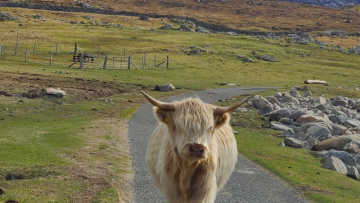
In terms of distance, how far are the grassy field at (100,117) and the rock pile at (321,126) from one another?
3.89ft

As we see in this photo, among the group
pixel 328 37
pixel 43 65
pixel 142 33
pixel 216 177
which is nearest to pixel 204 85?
pixel 43 65

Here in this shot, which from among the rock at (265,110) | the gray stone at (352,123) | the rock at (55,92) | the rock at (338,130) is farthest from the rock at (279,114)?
the rock at (55,92)

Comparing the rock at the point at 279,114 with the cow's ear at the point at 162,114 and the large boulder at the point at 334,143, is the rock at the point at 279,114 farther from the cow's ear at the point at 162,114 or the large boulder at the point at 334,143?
the cow's ear at the point at 162,114

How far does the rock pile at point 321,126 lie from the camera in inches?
841

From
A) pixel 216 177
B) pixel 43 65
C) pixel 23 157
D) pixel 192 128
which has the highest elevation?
pixel 192 128

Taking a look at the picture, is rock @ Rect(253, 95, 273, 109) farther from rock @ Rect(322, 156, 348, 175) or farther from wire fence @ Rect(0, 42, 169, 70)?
wire fence @ Rect(0, 42, 169, 70)

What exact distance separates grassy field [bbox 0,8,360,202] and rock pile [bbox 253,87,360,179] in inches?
46.7

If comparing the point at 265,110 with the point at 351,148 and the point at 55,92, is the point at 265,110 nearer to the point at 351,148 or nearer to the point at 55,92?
the point at 351,148

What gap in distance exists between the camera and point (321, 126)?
28078 mm

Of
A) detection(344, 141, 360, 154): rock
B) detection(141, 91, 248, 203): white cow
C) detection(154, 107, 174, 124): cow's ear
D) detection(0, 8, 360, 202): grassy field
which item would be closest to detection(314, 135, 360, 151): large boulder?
detection(344, 141, 360, 154): rock

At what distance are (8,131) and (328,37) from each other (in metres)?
141

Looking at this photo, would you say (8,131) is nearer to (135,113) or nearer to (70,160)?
(70,160)

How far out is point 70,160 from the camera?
16.1 m

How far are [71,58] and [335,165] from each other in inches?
2028
